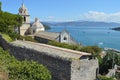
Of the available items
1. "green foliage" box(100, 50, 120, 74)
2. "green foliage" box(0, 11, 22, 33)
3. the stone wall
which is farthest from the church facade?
the stone wall

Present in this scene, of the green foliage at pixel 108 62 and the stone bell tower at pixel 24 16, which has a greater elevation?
the stone bell tower at pixel 24 16

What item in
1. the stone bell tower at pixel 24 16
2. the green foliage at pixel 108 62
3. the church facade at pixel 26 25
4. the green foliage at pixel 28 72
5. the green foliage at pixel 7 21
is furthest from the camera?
the church facade at pixel 26 25

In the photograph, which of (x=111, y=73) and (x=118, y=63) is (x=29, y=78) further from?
(x=118, y=63)

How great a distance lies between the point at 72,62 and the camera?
13711mm

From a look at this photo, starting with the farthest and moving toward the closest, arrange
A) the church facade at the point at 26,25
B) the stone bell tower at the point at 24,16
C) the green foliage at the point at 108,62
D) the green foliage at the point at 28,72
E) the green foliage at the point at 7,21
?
the church facade at the point at 26,25 < the stone bell tower at the point at 24,16 < the green foliage at the point at 7,21 < the green foliage at the point at 108,62 < the green foliage at the point at 28,72

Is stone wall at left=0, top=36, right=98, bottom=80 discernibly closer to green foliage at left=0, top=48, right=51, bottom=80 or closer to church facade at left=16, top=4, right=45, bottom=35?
green foliage at left=0, top=48, right=51, bottom=80

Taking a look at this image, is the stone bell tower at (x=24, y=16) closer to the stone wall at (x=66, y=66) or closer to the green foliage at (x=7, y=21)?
the green foliage at (x=7, y=21)

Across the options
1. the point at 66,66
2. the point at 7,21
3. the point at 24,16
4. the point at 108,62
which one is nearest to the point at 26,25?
the point at 24,16

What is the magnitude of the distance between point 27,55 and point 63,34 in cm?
3089

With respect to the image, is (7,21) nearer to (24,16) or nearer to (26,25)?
(24,16)

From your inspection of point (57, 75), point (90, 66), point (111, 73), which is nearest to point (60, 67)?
point (57, 75)

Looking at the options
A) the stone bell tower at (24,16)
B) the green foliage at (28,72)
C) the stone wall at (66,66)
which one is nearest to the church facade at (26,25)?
the stone bell tower at (24,16)

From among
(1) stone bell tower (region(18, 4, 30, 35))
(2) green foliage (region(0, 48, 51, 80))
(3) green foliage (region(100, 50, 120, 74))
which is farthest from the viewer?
(1) stone bell tower (region(18, 4, 30, 35))

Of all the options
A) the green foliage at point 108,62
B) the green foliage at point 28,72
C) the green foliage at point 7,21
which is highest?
the green foliage at point 7,21
